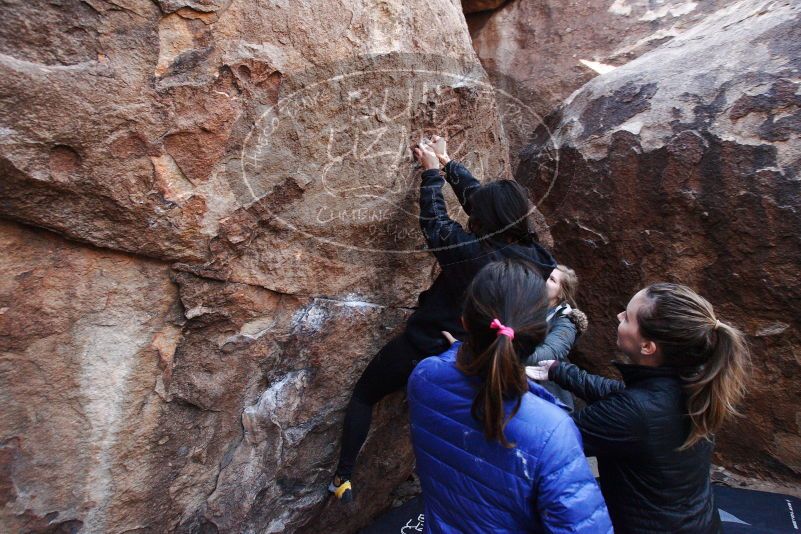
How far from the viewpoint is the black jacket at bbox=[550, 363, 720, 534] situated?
1.35 meters

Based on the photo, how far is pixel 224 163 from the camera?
1664mm

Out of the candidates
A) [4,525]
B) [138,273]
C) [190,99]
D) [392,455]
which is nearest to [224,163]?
[190,99]

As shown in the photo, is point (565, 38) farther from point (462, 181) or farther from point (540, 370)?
point (540, 370)

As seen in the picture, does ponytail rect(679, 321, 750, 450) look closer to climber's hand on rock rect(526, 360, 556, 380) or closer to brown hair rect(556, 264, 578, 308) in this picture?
climber's hand on rock rect(526, 360, 556, 380)

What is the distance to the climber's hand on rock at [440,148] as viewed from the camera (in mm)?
2098

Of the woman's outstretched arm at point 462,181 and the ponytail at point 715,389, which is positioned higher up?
the woman's outstretched arm at point 462,181

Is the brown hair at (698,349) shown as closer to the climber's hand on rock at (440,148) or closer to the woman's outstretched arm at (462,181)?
the woman's outstretched arm at (462,181)

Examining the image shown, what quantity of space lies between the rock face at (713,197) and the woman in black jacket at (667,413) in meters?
1.36

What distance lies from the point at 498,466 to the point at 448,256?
810 mm

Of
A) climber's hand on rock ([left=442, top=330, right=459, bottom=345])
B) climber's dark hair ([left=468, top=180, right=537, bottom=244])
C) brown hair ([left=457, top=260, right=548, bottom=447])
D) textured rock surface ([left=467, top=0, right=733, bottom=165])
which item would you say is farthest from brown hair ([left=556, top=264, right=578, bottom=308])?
textured rock surface ([left=467, top=0, right=733, bottom=165])

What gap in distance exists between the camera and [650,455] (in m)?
1.36

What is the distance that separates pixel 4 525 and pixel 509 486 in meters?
1.37

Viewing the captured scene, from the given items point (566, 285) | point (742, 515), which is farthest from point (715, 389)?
point (742, 515)

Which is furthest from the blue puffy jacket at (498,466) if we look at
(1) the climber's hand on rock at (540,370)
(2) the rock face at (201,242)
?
(2) the rock face at (201,242)
